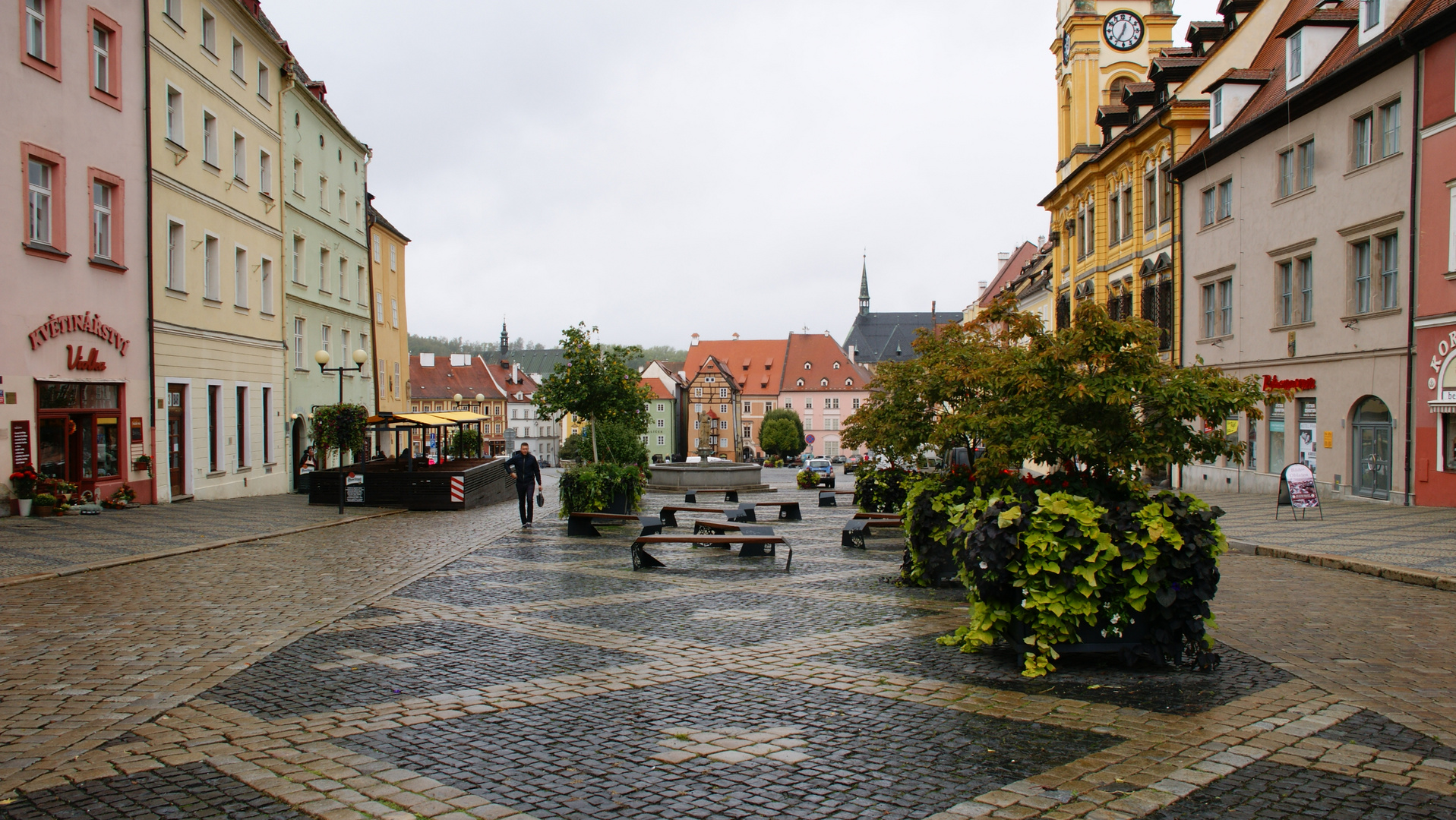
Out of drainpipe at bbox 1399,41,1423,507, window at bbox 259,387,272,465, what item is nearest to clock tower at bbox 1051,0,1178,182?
drainpipe at bbox 1399,41,1423,507

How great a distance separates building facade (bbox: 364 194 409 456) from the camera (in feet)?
149

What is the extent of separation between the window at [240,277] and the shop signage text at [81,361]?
25.6ft

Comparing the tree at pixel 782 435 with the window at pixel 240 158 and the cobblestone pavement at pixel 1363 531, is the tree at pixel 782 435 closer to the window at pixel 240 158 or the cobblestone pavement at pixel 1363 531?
the window at pixel 240 158

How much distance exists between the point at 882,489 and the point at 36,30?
18.5 meters

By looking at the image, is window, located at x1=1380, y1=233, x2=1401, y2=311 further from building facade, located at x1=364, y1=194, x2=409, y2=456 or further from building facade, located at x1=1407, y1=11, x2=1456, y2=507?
building facade, located at x1=364, y1=194, x2=409, y2=456

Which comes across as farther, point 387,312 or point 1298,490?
point 387,312

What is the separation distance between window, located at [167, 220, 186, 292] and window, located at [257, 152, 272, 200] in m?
6.12

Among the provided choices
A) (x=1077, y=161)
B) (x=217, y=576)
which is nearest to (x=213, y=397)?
(x=217, y=576)

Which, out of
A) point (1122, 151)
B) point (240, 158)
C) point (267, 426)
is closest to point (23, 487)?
point (267, 426)

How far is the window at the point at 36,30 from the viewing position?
63.4ft

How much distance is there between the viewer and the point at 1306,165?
87.0ft

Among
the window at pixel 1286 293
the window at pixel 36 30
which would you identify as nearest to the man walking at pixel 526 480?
the window at pixel 36 30

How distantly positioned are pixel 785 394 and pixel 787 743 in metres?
113

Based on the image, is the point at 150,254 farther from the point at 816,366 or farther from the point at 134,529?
the point at 816,366
